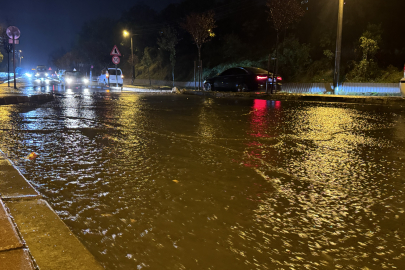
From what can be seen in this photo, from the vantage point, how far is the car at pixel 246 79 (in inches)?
808

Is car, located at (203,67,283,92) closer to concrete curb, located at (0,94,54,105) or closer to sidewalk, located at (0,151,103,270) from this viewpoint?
concrete curb, located at (0,94,54,105)

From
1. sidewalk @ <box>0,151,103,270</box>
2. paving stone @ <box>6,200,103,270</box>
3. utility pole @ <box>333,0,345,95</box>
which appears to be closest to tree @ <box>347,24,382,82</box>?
utility pole @ <box>333,0,345,95</box>

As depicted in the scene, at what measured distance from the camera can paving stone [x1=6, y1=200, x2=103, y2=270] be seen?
250 cm

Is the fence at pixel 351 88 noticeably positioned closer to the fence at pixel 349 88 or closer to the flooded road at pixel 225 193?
the fence at pixel 349 88

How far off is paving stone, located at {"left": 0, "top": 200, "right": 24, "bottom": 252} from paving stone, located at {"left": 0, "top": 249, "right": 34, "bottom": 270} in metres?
0.09

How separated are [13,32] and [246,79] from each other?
16.9 meters

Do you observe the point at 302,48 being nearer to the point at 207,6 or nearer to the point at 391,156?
the point at 391,156

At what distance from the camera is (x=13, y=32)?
25734mm

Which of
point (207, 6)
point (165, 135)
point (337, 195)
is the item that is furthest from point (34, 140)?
point (207, 6)

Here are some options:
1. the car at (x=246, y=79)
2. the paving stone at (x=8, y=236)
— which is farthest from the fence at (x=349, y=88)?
the paving stone at (x=8, y=236)

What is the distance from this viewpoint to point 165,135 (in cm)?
793

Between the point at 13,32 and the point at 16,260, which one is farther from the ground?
the point at 13,32

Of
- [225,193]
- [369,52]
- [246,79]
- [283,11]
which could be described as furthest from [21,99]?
[369,52]

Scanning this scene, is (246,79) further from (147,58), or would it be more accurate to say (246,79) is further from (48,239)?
(147,58)
